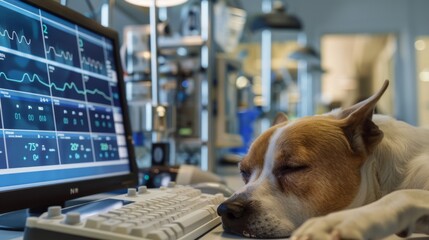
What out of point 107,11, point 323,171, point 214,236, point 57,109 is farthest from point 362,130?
point 107,11

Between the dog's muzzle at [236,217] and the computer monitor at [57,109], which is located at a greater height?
the computer monitor at [57,109]

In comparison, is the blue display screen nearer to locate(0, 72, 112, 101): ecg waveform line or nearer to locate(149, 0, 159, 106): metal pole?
locate(0, 72, 112, 101): ecg waveform line

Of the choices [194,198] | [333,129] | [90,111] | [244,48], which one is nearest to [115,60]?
[90,111]

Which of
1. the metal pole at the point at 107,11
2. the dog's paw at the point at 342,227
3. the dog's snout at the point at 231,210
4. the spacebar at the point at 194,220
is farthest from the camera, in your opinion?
the metal pole at the point at 107,11

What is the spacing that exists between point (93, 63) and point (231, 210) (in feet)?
2.00

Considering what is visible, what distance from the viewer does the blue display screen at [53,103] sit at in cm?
86

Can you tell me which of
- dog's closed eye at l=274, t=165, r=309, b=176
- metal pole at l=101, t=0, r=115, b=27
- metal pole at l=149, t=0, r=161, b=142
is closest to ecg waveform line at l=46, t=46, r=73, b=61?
metal pole at l=101, t=0, r=115, b=27

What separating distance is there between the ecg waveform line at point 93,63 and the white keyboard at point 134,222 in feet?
1.38

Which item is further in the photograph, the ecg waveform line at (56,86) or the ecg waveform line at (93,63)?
A: the ecg waveform line at (93,63)

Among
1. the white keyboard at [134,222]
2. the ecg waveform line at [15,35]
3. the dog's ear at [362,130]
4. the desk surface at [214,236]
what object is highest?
the ecg waveform line at [15,35]

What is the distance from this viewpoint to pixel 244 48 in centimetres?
470

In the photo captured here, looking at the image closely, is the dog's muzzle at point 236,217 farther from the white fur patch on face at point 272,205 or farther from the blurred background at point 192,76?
the blurred background at point 192,76

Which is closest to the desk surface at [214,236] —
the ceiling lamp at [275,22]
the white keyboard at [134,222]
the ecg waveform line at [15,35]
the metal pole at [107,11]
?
the white keyboard at [134,222]

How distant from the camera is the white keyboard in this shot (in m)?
0.64
